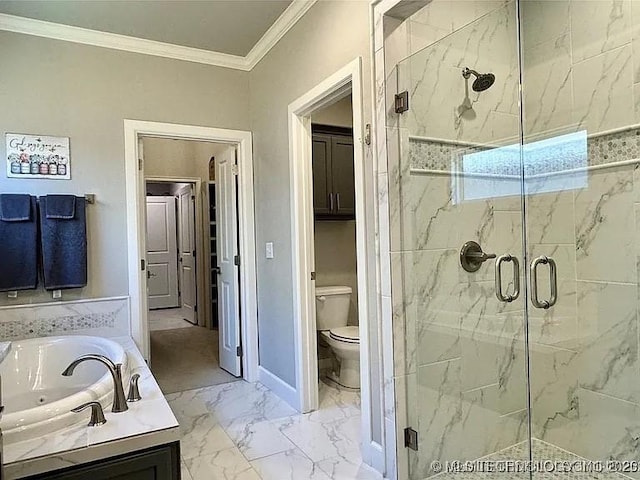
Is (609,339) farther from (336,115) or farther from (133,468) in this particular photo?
(336,115)

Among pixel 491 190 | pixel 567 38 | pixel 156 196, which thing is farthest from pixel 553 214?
pixel 156 196

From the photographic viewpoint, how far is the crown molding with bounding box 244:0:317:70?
2.74 metres

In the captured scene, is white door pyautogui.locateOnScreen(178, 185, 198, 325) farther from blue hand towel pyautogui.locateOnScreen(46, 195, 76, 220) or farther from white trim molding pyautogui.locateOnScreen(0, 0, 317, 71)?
blue hand towel pyautogui.locateOnScreen(46, 195, 76, 220)

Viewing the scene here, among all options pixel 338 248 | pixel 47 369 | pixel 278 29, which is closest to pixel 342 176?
pixel 338 248

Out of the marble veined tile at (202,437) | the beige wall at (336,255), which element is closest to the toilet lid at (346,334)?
the beige wall at (336,255)

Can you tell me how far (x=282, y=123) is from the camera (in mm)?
3129

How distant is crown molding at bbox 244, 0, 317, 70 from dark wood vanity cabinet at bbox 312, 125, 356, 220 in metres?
0.69

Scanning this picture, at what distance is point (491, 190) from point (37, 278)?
2896mm

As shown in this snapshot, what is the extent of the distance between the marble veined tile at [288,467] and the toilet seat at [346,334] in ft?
3.13

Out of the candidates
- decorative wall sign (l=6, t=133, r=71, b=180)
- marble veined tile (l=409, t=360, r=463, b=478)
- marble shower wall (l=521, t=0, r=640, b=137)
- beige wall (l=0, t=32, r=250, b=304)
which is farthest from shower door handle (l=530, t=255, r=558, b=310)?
decorative wall sign (l=6, t=133, r=71, b=180)

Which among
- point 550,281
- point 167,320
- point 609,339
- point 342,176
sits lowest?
point 167,320

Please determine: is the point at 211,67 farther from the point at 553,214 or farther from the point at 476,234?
the point at 553,214

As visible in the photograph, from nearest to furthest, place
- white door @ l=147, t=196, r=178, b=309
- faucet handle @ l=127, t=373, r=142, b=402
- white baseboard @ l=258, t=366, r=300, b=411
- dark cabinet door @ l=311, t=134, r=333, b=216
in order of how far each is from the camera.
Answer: faucet handle @ l=127, t=373, r=142, b=402 → white baseboard @ l=258, t=366, r=300, b=411 → dark cabinet door @ l=311, t=134, r=333, b=216 → white door @ l=147, t=196, r=178, b=309

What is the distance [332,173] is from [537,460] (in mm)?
2393
